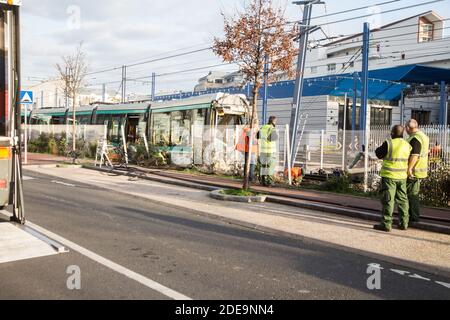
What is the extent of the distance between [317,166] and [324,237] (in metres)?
10.1

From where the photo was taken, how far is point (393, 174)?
831 cm

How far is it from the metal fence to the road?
561 inches

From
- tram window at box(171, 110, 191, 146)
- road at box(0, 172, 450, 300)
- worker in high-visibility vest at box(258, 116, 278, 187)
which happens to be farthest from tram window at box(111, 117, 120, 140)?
road at box(0, 172, 450, 300)

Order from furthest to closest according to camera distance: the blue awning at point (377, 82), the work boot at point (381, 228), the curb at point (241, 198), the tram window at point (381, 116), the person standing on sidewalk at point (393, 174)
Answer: the tram window at point (381, 116) < the blue awning at point (377, 82) < the curb at point (241, 198) < the work boot at point (381, 228) < the person standing on sidewalk at point (393, 174)

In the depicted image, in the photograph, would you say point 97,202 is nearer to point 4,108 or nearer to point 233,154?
point 4,108

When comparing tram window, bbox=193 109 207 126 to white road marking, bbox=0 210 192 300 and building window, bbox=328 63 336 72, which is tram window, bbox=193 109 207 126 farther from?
building window, bbox=328 63 336 72

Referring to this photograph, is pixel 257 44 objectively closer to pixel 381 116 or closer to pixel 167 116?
pixel 167 116

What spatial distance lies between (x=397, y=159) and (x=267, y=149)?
611 cm

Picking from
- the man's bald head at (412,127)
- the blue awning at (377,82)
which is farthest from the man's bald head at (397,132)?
the blue awning at (377,82)

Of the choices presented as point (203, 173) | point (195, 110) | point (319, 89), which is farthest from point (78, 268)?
point (319, 89)

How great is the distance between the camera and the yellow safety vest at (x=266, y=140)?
45.5 feet

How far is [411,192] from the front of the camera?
29.1ft

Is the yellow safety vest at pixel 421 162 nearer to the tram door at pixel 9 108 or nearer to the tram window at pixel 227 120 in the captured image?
the tram door at pixel 9 108

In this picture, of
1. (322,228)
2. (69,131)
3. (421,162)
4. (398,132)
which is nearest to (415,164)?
(421,162)
